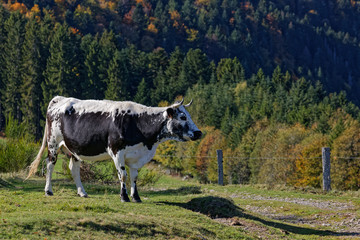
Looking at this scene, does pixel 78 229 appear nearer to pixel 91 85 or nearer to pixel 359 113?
pixel 91 85

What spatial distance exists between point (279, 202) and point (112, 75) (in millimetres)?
89983

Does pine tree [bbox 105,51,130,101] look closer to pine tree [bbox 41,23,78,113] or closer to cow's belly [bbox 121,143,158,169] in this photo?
pine tree [bbox 41,23,78,113]

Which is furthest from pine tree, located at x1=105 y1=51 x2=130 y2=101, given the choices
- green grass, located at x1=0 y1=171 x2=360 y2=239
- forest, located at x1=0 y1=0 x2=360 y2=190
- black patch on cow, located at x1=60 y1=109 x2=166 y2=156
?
black patch on cow, located at x1=60 y1=109 x2=166 y2=156

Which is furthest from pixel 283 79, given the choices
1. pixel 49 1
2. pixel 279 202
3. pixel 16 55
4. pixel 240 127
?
pixel 279 202

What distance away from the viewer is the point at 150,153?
1431 cm

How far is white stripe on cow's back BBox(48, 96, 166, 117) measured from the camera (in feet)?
47.4

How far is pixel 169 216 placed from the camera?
42.9 ft

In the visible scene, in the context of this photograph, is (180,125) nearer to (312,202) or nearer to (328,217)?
(328,217)

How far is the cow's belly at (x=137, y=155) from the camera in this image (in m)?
14.1

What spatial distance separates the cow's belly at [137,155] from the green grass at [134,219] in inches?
40.6

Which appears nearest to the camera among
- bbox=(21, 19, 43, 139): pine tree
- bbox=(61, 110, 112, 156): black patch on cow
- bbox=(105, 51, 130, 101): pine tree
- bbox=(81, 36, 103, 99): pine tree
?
bbox=(61, 110, 112, 156): black patch on cow

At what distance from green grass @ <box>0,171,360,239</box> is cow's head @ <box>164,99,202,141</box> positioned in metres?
1.89

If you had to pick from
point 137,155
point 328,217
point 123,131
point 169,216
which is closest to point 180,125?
point 137,155

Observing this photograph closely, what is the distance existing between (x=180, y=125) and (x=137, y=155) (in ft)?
4.34
